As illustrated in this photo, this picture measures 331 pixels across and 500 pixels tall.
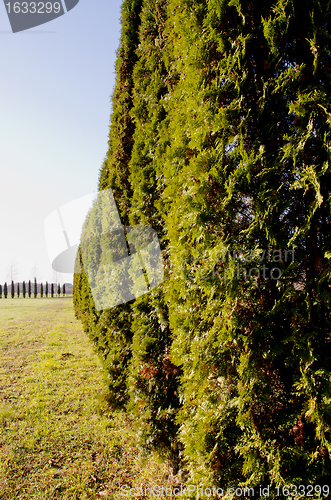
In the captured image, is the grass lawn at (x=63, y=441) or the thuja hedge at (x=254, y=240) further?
the grass lawn at (x=63, y=441)

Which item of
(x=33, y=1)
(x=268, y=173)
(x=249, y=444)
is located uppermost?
(x=33, y=1)

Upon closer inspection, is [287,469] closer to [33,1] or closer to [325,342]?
[325,342]

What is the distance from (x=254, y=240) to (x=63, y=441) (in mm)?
3879

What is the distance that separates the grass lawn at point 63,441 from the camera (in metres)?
3.20

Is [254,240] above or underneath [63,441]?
above

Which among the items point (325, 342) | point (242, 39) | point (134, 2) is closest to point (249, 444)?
point (325, 342)

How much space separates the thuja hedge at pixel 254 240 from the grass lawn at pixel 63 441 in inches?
56.7

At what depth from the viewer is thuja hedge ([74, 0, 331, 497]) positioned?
2.04 metres

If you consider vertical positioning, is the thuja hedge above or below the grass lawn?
above

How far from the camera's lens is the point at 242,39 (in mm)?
2221

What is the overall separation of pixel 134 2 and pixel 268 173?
16.7 ft

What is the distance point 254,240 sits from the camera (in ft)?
7.54

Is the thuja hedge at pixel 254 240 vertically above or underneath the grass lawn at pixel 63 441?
above

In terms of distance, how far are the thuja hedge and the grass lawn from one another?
1.44 meters
